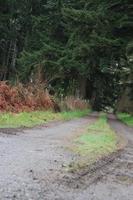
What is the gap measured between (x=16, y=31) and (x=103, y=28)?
2309cm

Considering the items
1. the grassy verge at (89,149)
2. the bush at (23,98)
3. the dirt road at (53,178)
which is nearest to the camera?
the dirt road at (53,178)

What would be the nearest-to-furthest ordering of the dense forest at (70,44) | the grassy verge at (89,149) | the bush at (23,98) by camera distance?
1. the grassy verge at (89,149)
2. the bush at (23,98)
3. the dense forest at (70,44)

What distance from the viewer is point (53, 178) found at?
7.02m

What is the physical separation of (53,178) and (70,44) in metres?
32.3

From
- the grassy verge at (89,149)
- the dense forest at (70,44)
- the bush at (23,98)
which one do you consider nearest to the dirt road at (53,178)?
the grassy verge at (89,149)

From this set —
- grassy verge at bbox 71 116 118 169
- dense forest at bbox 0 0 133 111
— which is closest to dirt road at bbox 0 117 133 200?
grassy verge at bbox 71 116 118 169

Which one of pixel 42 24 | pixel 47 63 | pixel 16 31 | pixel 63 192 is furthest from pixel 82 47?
pixel 63 192

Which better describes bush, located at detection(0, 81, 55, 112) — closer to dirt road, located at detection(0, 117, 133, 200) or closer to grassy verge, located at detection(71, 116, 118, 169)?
grassy verge, located at detection(71, 116, 118, 169)

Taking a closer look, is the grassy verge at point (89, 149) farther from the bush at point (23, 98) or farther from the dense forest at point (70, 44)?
the dense forest at point (70, 44)

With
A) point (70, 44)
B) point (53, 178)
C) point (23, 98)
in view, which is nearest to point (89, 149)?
point (53, 178)

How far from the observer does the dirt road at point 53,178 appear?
19.8ft

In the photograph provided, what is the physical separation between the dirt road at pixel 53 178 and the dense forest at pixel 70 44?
16.9m

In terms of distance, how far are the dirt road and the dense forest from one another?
16.9 metres

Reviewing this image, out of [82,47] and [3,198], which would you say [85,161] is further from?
[82,47]
